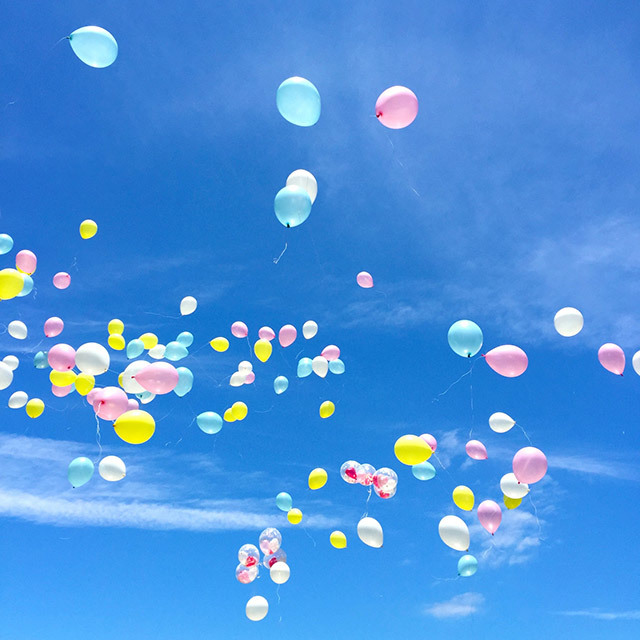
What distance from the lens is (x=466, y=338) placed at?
31.8 feet

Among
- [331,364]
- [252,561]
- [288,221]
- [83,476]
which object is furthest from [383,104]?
[252,561]

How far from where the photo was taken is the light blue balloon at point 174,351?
12.0 metres

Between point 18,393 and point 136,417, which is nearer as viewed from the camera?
point 136,417

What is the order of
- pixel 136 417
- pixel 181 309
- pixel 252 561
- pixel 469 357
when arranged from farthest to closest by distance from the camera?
1. pixel 181 309
2. pixel 252 561
3. pixel 469 357
4. pixel 136 417

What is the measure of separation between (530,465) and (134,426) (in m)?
6.54

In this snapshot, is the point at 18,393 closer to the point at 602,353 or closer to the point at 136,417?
the point at 136,417

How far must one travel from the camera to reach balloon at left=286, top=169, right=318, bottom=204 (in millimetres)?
9633

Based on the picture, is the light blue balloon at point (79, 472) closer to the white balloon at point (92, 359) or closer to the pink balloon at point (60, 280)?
the white balloon at point (92, 359)

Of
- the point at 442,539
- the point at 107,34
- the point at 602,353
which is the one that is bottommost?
the point at 442,539

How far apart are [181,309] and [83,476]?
450cm

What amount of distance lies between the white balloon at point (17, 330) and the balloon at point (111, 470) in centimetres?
377

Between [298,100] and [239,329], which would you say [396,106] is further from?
[239,329]

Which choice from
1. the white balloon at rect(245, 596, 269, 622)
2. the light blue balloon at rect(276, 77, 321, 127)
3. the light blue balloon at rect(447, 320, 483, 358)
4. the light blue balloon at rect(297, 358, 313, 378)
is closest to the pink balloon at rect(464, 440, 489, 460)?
the light blue balloon at rect(447, 320, 483, 358)

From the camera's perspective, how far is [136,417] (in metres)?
8.63
